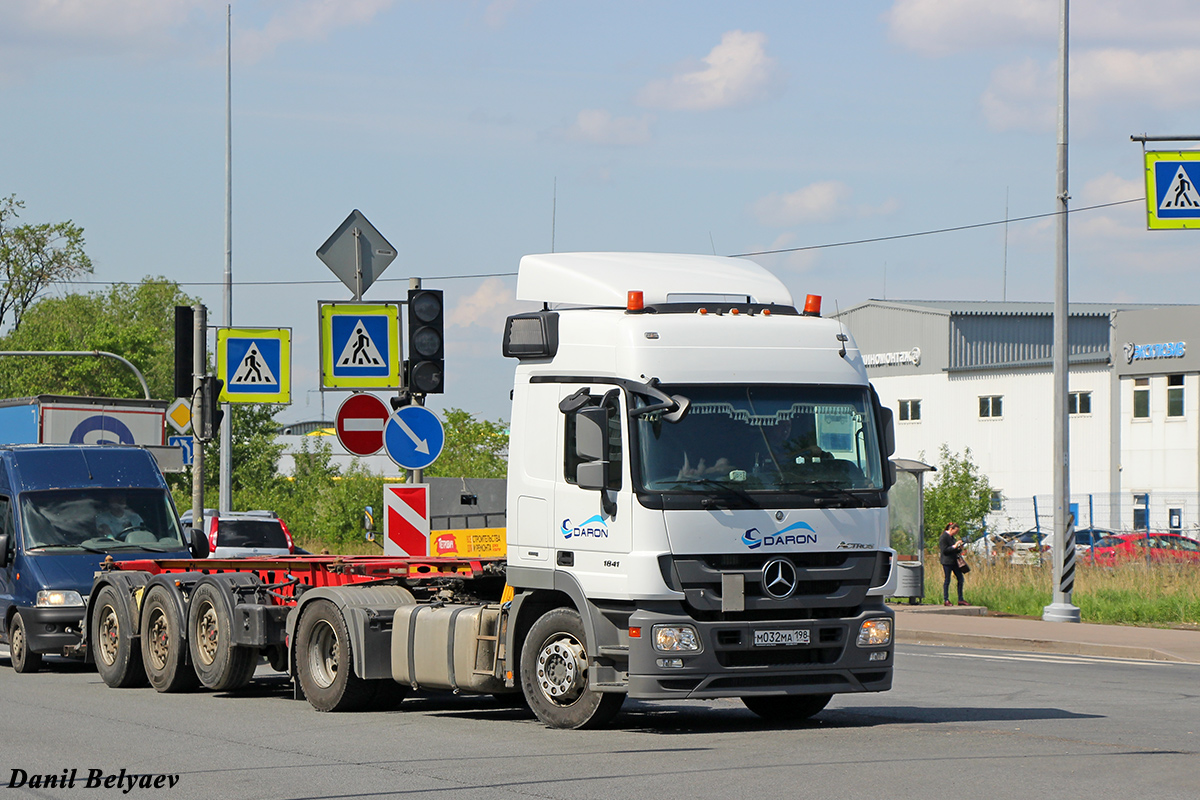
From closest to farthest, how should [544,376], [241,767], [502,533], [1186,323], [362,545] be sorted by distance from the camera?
[241,767], [544,376], [502,533], [362,545], [1186,323]

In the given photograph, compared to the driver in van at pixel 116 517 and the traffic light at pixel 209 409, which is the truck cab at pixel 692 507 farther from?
the traffic light at pixel 209 409

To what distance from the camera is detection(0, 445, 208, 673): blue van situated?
16.7 meters

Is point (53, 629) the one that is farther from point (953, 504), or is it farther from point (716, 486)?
point (953, 504)

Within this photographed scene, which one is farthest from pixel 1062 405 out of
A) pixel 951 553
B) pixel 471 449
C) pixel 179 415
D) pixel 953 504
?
pixel 471 449

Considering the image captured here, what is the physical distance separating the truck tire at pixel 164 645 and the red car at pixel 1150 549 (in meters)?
20.2

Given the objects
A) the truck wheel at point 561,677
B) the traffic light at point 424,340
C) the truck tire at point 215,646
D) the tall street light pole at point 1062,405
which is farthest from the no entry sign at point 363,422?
the tall street light pole at point 1062,405

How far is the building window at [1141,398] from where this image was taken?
60812mm

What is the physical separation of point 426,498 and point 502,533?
5.88 ft

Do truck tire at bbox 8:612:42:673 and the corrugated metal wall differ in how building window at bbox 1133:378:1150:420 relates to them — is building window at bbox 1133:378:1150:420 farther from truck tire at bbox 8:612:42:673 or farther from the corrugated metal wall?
truck tire at bbox 8:612:42:673

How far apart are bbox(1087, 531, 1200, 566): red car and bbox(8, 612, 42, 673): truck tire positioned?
67.0 feet

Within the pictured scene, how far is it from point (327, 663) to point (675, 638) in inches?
141

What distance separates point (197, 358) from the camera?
25.9 m

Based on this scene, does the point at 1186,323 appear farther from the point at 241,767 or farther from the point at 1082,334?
the point at 241,767

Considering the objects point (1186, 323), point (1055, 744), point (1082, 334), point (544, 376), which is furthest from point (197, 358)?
point (1082, 334)
